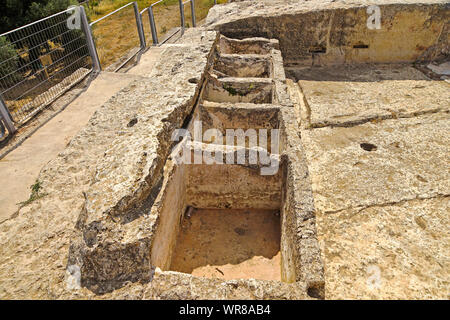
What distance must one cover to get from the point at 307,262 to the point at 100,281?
4.97 ft

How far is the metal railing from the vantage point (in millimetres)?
5379

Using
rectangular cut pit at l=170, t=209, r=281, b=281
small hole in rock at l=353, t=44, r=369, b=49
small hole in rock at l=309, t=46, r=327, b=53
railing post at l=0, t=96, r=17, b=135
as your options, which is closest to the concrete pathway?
railing post at l=0, t=96, r=17, b=135

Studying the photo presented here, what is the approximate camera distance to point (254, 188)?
147 inches

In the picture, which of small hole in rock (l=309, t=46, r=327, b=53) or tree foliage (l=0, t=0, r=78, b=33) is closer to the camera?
small hole in rock (l=309, t=46, r=327, b=53)

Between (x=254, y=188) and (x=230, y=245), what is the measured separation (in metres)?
0.72

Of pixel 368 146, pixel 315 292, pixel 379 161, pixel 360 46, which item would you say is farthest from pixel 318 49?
pixel 315 292

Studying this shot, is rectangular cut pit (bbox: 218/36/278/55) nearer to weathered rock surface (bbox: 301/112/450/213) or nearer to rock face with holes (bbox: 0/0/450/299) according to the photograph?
rock face with holes (bbox: 0/0/450/299)

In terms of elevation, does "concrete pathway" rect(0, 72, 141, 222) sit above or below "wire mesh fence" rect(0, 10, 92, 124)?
below

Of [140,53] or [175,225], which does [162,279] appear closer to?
[175,225]

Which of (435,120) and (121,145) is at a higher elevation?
(121,145)

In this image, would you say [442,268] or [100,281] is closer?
[100,281]

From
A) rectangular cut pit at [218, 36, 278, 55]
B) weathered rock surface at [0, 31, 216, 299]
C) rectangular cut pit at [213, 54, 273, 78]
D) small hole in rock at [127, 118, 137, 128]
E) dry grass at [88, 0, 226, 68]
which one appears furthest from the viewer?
dry grass at [88, 0, 226, 68]
